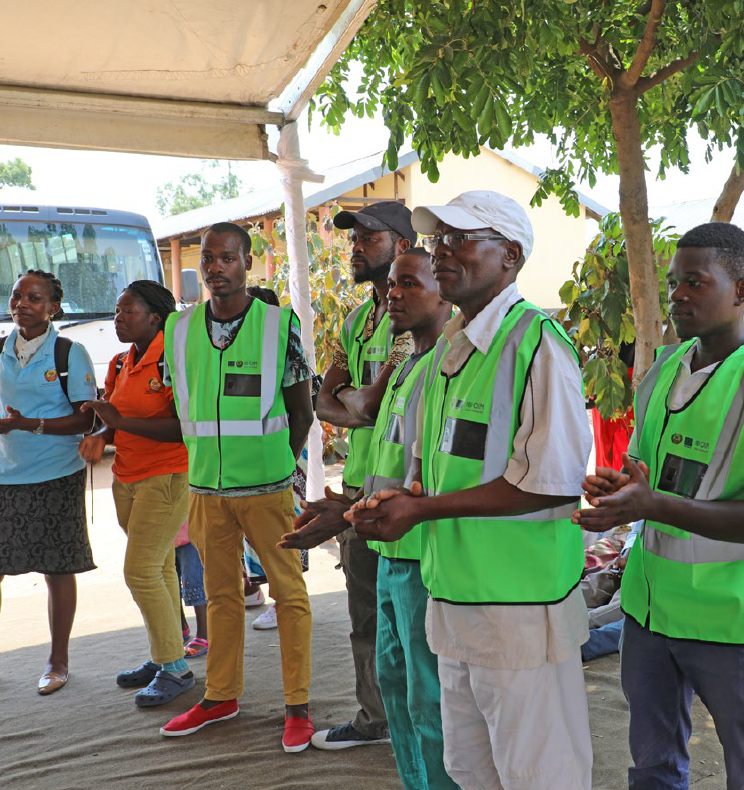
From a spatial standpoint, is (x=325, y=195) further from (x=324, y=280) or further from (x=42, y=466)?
(x=42, y=466)

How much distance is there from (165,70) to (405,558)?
3.30m

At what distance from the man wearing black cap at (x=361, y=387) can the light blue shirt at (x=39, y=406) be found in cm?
150

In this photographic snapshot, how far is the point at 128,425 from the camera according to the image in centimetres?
376

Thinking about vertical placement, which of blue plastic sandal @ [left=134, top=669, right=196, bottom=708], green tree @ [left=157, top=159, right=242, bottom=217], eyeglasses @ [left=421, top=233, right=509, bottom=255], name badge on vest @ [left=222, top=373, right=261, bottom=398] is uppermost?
green tree @ [left=157, top=159, right=242, bottom=217]

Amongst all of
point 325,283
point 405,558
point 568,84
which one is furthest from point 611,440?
point 325,283

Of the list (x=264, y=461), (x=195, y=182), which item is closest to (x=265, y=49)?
(x=264, y=461)

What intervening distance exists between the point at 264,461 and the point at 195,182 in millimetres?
70509

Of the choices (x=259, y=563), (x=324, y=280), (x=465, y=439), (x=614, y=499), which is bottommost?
(x=259, y=563)

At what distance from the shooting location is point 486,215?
6.75ft

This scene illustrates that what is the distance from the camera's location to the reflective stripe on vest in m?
3.40

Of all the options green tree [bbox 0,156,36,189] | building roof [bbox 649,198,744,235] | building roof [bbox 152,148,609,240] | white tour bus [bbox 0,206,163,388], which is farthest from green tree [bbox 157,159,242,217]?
white tour bus [bbox 0,206,163,388]

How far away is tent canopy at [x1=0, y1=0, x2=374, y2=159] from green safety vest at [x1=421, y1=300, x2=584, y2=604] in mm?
2624

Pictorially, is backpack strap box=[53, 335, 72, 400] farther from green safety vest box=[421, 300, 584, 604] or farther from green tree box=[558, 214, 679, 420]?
green tree box=[558, 214, 679, 420]

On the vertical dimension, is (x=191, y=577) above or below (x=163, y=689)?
above
